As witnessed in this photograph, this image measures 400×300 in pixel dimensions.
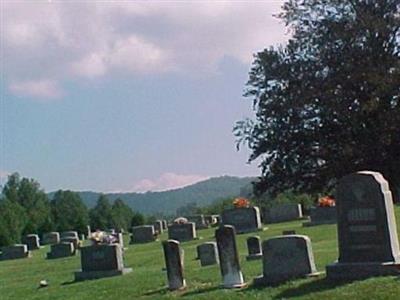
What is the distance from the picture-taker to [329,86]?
134 feet

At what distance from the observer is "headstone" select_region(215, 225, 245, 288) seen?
16.4 m

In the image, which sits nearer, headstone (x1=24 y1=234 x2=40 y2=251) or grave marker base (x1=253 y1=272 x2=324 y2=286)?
grave marker base (x1=253 y1=272 x2=324 y2=286)

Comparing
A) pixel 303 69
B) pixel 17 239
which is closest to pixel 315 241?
pixel 303 69

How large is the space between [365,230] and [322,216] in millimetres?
22527

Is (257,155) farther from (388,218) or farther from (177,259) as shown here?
(388,218)

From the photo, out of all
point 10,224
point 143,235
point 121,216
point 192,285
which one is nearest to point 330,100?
point 143,235

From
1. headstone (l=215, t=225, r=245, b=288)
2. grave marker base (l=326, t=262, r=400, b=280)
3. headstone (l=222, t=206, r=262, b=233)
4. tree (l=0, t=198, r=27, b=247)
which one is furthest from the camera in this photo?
tree (l=0, t=198, r=27, b=247)

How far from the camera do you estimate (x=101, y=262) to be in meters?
25.4

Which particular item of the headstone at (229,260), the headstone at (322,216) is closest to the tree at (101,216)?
the headstone at (322,216)

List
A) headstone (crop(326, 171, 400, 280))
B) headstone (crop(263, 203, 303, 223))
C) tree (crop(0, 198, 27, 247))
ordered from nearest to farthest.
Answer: headstone (crop(326, 171, 400, 280))
headstone (crop(263, 203, 303, 223))
tree (crop(0, 198, 27, 247))

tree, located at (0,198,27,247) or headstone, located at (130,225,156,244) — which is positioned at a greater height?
tree, located at (0,198,27,247)

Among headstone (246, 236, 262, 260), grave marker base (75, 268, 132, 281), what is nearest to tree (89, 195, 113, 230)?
grave marker base (75, 268, 132, 281)

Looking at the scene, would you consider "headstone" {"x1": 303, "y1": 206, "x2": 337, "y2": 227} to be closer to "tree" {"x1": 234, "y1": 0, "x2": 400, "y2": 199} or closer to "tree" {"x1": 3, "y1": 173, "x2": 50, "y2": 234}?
→ "tree" {"x1": 234, "y1": 0, "x2": 400, "y2": 199}

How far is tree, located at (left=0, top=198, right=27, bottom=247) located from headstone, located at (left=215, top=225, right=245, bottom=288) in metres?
47.6
